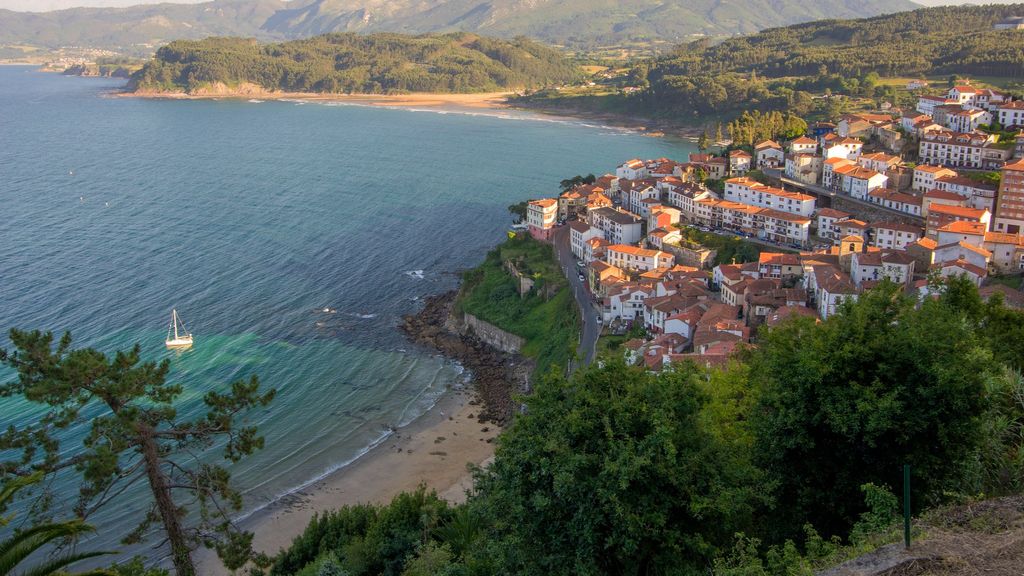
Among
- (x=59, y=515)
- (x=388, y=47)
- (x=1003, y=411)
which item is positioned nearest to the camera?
(x=1003, y=411)

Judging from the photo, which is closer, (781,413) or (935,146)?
(781,413)

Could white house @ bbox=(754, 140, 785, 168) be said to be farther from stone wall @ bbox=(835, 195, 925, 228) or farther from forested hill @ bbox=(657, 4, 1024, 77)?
forested hill @ bbox=(657, 4, 1024, 77)

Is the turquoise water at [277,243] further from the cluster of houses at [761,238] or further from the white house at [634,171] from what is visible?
the white house at [634,171]

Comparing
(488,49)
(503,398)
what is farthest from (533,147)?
(488,49)

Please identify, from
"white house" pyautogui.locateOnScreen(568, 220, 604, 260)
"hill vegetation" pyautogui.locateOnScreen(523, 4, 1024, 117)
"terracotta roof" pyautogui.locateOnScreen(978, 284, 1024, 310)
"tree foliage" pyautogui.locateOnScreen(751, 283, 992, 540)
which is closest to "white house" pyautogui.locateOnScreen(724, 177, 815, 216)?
"white house" pyautogui.locateOnScreen(568, 220, 604, 260)

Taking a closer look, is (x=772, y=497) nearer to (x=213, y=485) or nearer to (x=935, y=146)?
(x=213, y=485)

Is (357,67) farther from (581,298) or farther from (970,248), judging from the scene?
(970,248)
